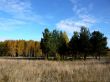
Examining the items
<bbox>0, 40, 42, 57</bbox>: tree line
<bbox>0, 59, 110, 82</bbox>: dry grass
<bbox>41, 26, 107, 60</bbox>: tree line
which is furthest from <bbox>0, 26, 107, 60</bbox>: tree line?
<bbox>0, 40, 42, 57</bbox>: tree line

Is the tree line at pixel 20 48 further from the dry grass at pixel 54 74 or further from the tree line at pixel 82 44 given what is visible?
the dry grass at pixel 54 74

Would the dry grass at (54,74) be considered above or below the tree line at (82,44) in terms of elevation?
below

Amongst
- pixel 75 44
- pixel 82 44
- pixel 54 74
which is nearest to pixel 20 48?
pixel 75 44

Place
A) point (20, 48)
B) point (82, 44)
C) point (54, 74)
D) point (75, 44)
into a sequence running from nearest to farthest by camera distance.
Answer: point (54, 74) → point (82, 44) → point (75, 44) → point (20, 48)

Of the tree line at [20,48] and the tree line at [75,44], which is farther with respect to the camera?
the tree line at [20,48]

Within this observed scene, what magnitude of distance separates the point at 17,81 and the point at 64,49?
2448 inches

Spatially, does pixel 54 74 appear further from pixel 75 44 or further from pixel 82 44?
pixel 75 44

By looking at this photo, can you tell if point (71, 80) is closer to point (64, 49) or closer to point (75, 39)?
point (75, 39)

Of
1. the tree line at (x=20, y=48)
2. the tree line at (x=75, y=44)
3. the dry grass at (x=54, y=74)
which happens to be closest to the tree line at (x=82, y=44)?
the tree line at (x=75, y=44)

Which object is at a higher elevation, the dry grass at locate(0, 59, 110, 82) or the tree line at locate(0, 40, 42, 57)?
the tree line at locate(0, 40, 42, 57)

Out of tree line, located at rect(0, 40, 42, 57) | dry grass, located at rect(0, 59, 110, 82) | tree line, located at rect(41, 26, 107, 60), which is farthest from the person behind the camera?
tree line, located at rect(0, 40, 42, 57)

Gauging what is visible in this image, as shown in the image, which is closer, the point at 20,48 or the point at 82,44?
the point at 82,44

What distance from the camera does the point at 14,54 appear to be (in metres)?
125

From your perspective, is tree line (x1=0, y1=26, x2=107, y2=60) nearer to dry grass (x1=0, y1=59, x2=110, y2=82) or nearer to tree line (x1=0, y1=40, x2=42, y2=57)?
dry grass (x1=0, y1=59, x2=110, y2=82)
